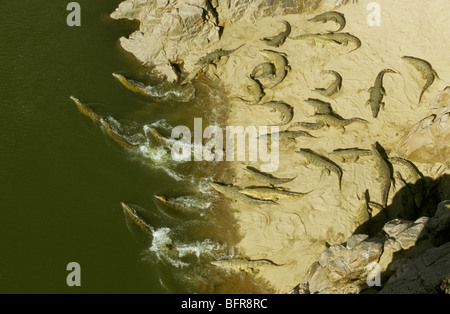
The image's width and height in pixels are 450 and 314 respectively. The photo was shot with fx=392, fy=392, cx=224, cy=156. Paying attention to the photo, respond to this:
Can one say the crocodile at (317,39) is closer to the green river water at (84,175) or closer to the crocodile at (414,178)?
the green river water at (84,175)

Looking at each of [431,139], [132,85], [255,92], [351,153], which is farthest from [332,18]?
[132,85]

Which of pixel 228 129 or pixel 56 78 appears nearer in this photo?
pixel 228 129

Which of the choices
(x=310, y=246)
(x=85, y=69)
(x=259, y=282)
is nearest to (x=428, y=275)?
(x=310, y=246)

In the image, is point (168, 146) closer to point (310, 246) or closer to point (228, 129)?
point (228, 129)

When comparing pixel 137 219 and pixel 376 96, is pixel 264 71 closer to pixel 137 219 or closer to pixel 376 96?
pixel 376 96

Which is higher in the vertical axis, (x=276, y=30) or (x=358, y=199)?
(x=276, y=30)

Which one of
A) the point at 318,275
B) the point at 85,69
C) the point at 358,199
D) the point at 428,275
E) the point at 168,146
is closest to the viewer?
the point at 428,275
